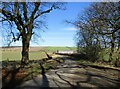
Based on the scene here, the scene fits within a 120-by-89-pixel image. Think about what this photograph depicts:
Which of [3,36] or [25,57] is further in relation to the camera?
Result: [25,57]

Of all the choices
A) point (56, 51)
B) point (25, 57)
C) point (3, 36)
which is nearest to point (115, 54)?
point (25, 57)

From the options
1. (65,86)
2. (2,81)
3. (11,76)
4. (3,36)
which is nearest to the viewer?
(65,86)

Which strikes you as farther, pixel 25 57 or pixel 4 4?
pixel 25 57

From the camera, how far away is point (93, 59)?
3105cm

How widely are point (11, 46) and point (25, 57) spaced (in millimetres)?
1750

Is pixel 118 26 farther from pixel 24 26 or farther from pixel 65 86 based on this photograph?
pixel 65 86

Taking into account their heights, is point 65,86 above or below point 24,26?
below

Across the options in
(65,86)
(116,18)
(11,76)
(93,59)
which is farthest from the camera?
(93,59)

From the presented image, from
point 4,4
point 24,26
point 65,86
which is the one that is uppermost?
point 4,4

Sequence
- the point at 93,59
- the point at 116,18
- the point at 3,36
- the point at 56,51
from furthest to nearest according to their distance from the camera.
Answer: the point at 56,51 → the point at 93,59 → the point at 116,18 → the point at 3,36

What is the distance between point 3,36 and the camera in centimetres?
2080

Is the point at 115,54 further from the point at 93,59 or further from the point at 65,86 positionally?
the point at 65,86

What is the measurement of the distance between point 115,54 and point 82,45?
14738 mm

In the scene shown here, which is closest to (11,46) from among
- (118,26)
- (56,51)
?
(118,26)
